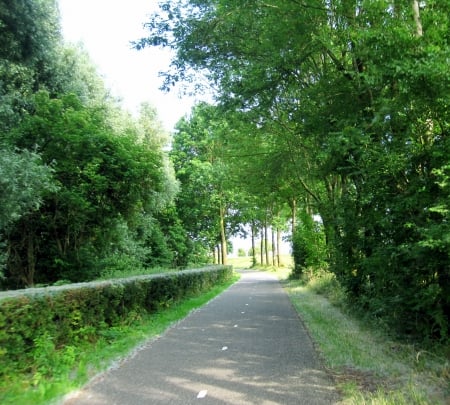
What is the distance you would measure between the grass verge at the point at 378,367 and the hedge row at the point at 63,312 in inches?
170

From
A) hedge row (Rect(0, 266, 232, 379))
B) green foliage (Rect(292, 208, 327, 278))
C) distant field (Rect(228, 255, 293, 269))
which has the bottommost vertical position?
distant field (Rect(228, 255, 293, 269))

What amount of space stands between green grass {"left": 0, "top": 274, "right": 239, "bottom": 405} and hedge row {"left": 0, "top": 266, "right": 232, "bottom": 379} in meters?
0.16

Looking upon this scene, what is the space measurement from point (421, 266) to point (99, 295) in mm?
6124

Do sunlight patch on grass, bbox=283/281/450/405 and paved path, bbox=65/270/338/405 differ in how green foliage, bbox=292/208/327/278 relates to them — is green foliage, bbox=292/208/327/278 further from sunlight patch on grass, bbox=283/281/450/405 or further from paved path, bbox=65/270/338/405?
sunlight patch on grass, bbox=283/281/450/405

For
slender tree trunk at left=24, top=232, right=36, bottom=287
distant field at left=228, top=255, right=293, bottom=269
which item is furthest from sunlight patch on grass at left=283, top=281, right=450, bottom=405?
distant field at left=228, top=255, right=293, bottom=269

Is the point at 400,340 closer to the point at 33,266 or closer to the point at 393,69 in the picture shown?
the point at 393,69

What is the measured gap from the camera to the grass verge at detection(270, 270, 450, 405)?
5219 mm

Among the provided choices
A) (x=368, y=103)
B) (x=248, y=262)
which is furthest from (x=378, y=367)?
(x=248, y=262)

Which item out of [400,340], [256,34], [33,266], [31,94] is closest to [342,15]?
[256,34]

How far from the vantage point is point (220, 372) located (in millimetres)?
6941

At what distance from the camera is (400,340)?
846 cm

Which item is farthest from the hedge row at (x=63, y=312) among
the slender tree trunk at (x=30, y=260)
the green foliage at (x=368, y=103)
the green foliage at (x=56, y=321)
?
the slender tree trunk at (x=30, y=260)

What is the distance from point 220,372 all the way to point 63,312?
2.83 m

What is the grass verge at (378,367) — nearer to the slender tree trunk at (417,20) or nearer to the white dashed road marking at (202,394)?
the white dashed road marking at (202,394)
